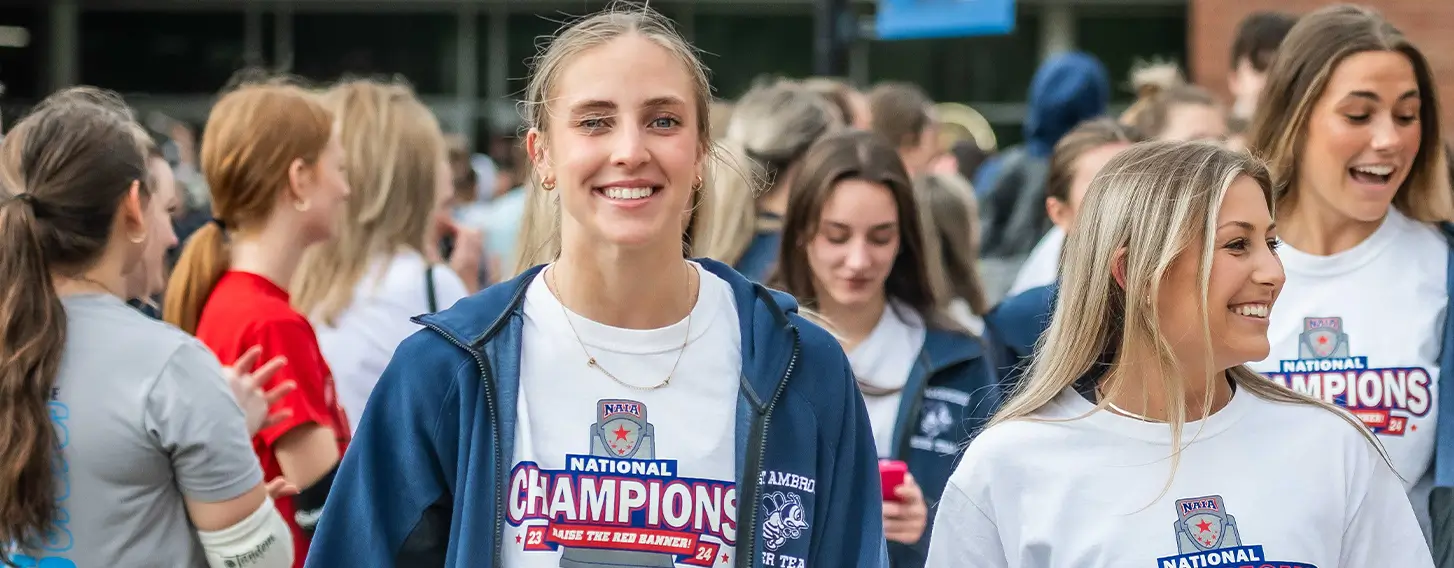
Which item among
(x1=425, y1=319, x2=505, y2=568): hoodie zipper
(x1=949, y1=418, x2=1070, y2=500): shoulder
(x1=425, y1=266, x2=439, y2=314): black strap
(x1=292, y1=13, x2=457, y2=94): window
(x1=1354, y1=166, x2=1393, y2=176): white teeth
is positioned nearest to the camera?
(x1=425, y1=319, x2=505, y2=568): hoodie zipper

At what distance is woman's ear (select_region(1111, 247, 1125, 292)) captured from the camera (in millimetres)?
2986

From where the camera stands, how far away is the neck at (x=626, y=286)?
2.77 meters

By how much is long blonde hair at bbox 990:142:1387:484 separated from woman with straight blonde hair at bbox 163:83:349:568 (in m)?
1.88

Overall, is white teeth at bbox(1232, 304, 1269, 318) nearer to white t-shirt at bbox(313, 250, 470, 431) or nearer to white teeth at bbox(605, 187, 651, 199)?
white teeth at bbox(605, 187, 651, 199)

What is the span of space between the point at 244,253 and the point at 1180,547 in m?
2.54

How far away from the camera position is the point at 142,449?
132 inches

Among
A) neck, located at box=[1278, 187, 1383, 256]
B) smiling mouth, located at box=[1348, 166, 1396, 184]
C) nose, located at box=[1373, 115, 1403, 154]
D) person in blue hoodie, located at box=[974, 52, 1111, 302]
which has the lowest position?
neck, located at box=[1278, 187, 1383, 256]

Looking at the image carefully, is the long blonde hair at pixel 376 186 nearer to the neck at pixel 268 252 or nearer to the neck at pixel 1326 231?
the neck at pixel 268 252

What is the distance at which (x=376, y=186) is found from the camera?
A: 5223 mm

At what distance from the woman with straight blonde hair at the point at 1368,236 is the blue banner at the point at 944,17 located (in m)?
4.03

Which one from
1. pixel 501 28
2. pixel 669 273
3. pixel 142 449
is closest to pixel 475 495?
pixel 669 273

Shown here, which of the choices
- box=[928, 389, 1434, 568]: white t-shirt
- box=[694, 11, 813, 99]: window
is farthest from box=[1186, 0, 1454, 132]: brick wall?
box=[928, 389, 1434, 568]: white t-shirt

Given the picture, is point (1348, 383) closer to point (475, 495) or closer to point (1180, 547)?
point (1180, 547)

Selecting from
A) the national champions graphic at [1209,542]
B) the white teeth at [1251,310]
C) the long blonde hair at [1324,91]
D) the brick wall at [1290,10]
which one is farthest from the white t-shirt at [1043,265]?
the brick wall at [1290,10]
